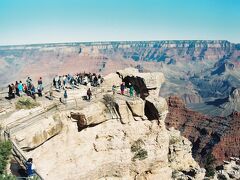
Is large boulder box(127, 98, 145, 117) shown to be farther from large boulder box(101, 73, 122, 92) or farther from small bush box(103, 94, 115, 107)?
large boulder box(101, 73, 122, 92)

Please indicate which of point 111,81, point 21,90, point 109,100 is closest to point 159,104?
point 109,100

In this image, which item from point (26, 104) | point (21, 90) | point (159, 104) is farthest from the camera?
point (21, 90)

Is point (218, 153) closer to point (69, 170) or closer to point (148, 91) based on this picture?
point (148, 91)

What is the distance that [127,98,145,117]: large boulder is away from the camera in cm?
3284

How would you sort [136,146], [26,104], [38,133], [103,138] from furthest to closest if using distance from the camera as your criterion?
1. [136,146]
2. [103,138]
3. [26,104]
4. [38,133]

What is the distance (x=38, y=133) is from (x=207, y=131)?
140539 mm

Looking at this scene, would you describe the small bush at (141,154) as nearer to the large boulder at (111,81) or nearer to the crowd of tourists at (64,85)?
the crowd of tourists at (64,85)

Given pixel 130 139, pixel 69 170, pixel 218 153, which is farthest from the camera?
pixel 218 153

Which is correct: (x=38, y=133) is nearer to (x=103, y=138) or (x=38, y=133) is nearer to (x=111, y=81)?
(x=103, y=138)

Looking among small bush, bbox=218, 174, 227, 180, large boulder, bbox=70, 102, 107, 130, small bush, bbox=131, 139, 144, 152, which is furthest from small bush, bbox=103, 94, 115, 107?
small bush, bbox=218, 174, 227, 180

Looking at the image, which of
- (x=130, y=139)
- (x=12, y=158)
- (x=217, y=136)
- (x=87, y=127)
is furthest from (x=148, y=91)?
(x=217, y=136)

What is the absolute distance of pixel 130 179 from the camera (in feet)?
110

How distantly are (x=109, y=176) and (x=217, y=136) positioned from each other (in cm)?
12760

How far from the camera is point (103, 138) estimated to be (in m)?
31.7
